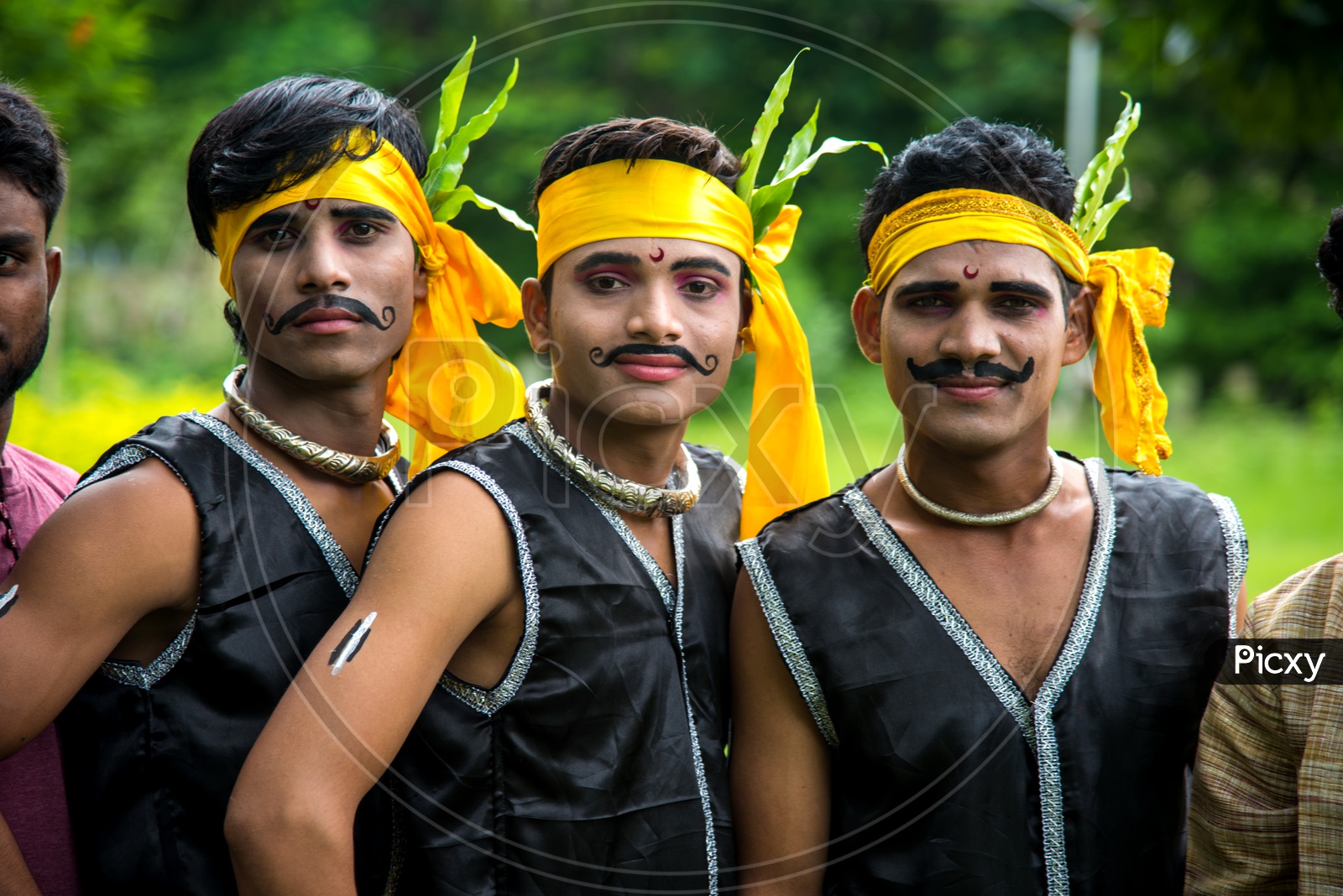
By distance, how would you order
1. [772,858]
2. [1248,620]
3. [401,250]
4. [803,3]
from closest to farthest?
[1248,620] → [772,858] → [401,250] → [803,3]

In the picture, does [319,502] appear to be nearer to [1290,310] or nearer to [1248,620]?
[1248,620]

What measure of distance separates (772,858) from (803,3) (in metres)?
15.7

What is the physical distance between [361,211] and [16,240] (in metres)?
0.74

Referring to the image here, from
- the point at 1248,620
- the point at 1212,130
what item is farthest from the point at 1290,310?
the point at 1248,620

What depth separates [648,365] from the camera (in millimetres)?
2574

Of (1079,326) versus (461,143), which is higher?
(461,143)

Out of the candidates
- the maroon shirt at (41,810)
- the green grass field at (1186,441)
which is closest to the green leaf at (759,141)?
the maroon shirt at (41,810)

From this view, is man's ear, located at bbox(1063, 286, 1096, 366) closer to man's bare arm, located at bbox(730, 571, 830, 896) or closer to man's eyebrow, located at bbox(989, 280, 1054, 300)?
man's eyebrow, located at bbox(989, 280, 1054, 300)

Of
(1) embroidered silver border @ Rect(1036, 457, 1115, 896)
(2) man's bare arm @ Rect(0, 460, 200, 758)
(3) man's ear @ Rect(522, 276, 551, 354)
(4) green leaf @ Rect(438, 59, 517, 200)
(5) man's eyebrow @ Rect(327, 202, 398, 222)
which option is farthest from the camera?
A: (4) green leaf @ Rect(438, 59, 517, 200)

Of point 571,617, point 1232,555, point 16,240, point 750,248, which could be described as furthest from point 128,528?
point 1232,555

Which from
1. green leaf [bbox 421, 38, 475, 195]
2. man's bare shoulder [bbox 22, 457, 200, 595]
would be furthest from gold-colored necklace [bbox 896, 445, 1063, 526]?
man's bare shoulder [bbox 22, 457, 200, 595]

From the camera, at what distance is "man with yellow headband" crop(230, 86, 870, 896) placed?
217 cm

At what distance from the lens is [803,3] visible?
1652 cm

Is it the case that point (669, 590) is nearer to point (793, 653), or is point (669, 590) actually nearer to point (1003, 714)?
point (793, 653)
